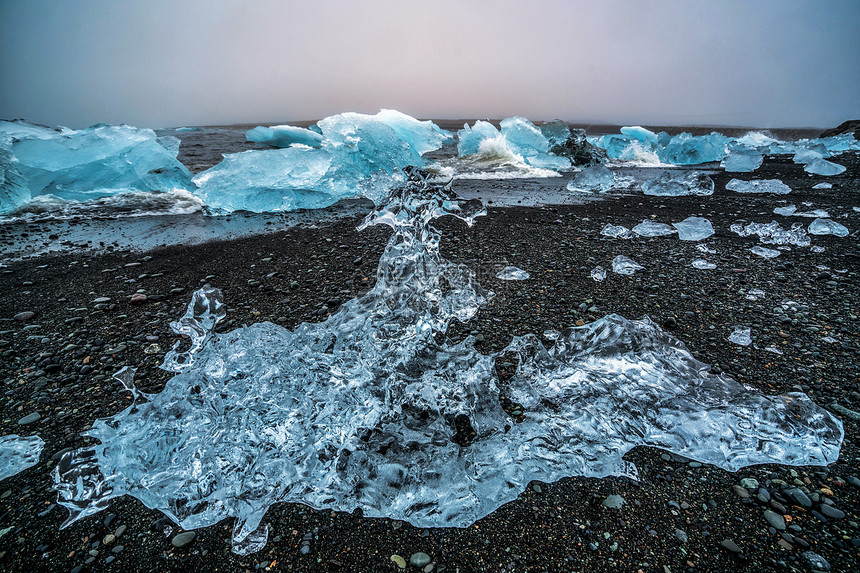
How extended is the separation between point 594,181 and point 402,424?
758 centimetres

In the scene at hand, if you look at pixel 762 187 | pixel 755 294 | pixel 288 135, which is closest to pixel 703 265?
pixel 755 294

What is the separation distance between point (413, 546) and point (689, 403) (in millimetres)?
1638

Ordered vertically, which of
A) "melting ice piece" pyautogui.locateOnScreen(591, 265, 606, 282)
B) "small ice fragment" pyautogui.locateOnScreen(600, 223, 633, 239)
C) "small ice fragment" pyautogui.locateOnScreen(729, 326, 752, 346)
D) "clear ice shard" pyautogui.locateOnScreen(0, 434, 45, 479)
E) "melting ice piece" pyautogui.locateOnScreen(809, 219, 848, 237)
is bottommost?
"clear ice shard" pyautogui.locateOnScreen(0, 434, 45, 479)

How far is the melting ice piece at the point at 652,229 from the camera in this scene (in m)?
4.92

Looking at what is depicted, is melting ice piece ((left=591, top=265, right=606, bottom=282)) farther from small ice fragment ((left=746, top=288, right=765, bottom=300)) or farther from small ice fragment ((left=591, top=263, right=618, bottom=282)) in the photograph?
small ice fragment ((left=746, top=288, right=765, bottom=300))

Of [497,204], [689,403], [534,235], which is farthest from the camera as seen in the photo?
[497,204]

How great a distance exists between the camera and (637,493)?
169cm

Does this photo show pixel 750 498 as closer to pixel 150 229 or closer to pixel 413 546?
pixel 413 546

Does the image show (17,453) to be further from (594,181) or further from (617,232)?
(594,181)

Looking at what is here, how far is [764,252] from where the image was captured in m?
4.22

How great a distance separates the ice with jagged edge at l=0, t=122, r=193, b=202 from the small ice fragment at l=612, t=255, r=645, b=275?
8.18m

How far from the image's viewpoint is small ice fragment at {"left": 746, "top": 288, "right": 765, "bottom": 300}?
3.27 meters

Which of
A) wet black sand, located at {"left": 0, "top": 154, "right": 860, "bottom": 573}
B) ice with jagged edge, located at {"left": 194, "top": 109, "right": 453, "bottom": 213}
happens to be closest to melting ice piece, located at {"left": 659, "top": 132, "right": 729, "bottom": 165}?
wet black sand, located at {"left": 0, "top": 154, "right": 860, "bottom": 573}

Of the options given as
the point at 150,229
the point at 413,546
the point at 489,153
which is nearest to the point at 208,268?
the point at 150,229
